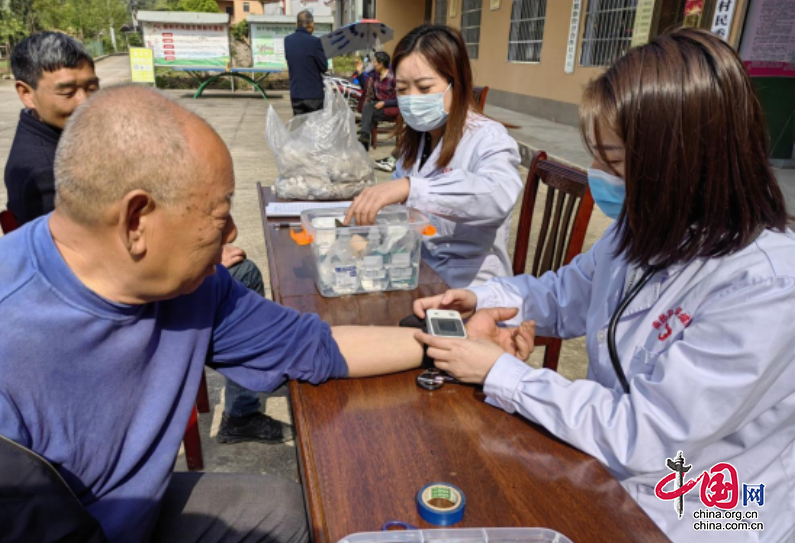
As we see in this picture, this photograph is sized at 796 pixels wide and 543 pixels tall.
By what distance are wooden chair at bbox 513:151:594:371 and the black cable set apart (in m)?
0.86

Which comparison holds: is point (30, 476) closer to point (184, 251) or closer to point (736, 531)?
point (184, 251)

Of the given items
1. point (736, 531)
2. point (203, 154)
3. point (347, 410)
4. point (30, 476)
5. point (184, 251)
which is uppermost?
point (203, 154)

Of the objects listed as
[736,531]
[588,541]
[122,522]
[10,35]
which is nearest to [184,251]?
[122,522]

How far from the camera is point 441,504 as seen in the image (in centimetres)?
85

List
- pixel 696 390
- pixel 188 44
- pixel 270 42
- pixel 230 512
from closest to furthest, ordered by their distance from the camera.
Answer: pixel 696 390 → pixel 230 512 → pixel 188 44 → pixel 270 42

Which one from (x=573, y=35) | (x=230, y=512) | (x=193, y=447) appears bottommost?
(x=193, y=447)

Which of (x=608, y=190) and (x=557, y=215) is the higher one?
(x=608, y=190)

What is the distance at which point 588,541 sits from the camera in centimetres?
81

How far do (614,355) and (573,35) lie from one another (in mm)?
8433

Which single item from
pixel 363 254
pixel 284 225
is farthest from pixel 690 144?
pixel 284 225

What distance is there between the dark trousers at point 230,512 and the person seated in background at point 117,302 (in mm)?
59

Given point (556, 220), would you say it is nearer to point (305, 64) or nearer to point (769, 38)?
point (769, 38)

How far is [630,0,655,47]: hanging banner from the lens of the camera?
21.6ft

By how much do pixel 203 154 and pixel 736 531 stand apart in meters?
1.20
